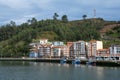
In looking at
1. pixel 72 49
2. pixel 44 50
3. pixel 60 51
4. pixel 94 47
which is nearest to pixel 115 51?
pixel 94 47

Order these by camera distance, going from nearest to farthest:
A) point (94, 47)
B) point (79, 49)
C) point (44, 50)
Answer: point (94, 47) < point (79, 49) < point (44, 50)

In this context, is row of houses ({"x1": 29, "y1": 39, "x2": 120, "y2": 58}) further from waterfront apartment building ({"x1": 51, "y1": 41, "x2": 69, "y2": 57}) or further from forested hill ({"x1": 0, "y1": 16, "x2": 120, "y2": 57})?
forested hill ({"x1": 0, "y1": 16, "x2": 120, "y2": 57})

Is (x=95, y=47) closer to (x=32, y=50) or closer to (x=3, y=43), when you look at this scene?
(x=32, y=50)

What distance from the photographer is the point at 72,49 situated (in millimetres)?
125312

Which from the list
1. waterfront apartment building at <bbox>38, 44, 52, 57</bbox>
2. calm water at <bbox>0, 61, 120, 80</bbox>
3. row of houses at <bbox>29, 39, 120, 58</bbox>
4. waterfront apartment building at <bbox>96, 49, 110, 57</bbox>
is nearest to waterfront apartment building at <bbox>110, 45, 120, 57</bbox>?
row of houses at <bbox>29, 39, 120, 58</bbox>

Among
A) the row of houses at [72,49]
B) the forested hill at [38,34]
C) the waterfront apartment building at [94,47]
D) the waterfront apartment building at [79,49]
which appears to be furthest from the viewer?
the forested hill at [38,34]

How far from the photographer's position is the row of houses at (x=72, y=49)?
358 feet

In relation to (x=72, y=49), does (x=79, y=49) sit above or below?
below

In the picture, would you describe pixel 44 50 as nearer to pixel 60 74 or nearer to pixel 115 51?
pixel 115 51

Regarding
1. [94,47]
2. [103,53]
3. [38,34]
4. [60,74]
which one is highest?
[38,34]

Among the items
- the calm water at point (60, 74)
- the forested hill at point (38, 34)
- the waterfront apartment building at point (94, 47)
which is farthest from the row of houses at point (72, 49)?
the calm water at point (60, 74)

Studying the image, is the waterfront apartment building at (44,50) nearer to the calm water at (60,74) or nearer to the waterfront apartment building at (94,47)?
the waterfront apartment building at (94,47)

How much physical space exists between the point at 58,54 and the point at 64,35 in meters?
17.3

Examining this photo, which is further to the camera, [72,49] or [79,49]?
[72,49]
